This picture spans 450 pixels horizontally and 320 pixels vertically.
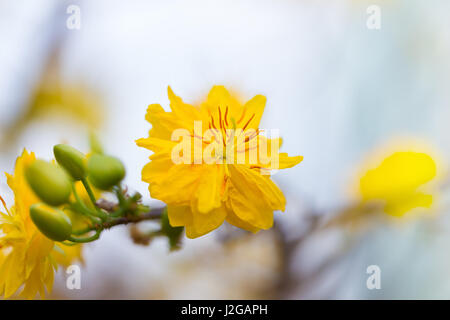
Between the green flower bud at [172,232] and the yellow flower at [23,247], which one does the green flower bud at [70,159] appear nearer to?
the yellow flower at [23,247]

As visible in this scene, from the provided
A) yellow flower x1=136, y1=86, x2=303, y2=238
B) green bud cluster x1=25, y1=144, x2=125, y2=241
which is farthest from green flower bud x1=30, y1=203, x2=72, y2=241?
yellow flower x1=136, y1=86, x2=303, y2=238

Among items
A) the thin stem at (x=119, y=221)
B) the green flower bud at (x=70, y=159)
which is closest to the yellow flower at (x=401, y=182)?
the thin stem at (x=119, y=221)

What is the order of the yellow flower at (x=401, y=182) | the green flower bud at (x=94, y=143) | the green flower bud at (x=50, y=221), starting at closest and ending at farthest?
1. the green flower bud at (x=50, y=221)
2. the green flower bud at (x=94, y=143)
3. the yellow flower at (x=401, y=182)

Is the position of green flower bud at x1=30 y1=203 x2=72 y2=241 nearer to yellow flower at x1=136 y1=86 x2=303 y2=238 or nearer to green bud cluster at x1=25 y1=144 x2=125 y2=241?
green bud cluster at x1=25 y1=144 x2=125 y2=241

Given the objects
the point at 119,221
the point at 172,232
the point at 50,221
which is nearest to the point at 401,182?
the point at 172,232

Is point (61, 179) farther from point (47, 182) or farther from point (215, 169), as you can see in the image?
point (215, 169)

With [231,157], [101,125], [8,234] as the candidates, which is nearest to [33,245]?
[8,234]
